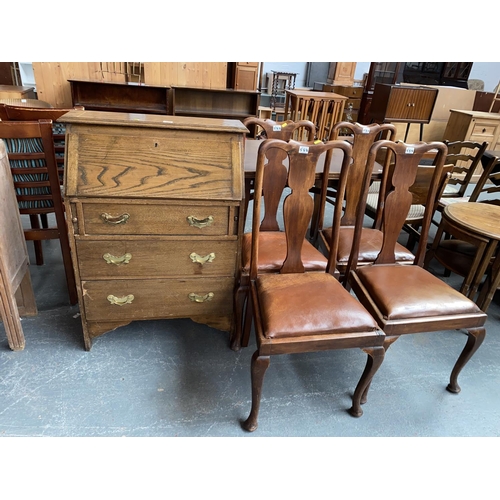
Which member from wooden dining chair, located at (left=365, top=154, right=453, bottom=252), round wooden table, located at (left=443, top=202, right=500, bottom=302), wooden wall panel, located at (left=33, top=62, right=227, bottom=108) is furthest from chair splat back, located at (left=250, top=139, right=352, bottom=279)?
wooden wall panel, located at (left=33, top=62, right=227, bottom=108)

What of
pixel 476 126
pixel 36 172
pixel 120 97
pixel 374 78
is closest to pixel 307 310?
pixel 36 172

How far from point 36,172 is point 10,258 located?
453mm

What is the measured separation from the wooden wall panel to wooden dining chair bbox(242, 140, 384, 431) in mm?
3979

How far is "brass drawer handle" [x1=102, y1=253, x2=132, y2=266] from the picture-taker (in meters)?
1.60

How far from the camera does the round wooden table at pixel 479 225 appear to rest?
2.00 m

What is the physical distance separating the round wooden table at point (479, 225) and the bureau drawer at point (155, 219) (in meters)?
1.42

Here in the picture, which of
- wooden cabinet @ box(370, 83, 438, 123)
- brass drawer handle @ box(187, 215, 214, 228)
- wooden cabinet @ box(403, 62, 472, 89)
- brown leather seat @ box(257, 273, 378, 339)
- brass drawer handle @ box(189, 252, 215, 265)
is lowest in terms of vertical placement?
brown leather seat @ box(257, 273, 378, 339)

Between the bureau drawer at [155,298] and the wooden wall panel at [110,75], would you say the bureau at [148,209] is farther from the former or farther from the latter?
the wooden wall panel at [110,75]

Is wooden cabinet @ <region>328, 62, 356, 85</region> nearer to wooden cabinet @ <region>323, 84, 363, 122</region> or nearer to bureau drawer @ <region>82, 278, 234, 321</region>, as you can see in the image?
wooden cabinet @ <region>323, 84, 363, 122</region>

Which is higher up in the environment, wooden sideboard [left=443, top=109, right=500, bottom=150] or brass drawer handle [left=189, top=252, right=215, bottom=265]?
wooden sideboard [left=443, top=109, right=500, bottom=150]

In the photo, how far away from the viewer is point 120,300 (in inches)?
67.7

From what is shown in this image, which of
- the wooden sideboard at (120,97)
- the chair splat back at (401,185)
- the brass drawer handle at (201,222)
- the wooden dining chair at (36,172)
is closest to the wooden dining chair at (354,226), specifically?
the chair splat back at (401,185)

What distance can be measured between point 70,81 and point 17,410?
4.03 meters

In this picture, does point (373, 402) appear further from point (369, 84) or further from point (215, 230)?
point (369, 84)
